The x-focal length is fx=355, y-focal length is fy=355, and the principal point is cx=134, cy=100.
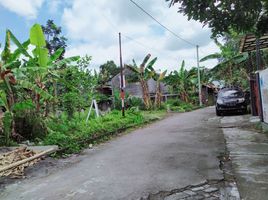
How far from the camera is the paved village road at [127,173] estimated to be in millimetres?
5984

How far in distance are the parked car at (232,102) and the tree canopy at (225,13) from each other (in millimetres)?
13805

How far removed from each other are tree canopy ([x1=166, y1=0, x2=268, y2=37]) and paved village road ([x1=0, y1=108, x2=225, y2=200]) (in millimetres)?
2871

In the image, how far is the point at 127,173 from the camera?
23.5ft

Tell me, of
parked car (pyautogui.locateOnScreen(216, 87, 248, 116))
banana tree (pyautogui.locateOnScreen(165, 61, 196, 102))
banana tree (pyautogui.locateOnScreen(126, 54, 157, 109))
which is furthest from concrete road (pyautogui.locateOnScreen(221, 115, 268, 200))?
banana tree (pyautogui.locateOnScreen(165, 61, 196, 102))

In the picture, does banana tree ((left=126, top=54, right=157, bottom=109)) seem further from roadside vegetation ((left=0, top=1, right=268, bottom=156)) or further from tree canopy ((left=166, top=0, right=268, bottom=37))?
tree canopy ((left=166, top=0, right=268, bottom=37))

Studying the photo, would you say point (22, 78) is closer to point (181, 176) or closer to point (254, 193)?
point (181, 176)

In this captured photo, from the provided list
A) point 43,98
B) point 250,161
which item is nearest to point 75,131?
point 43,98

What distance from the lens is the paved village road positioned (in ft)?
19.6

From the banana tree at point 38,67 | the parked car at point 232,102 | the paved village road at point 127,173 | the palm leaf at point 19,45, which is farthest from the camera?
the parked car at point 232,102

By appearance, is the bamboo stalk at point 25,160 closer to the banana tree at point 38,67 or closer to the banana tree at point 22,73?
the banana tree at point 22,73

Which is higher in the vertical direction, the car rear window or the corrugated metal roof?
the corrugated metal roof

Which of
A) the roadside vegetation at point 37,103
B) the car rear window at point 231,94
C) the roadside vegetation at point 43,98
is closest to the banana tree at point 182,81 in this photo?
the car rear window at point 231,94

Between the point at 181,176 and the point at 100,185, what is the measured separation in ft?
5.11

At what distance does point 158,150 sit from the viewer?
9.77m
